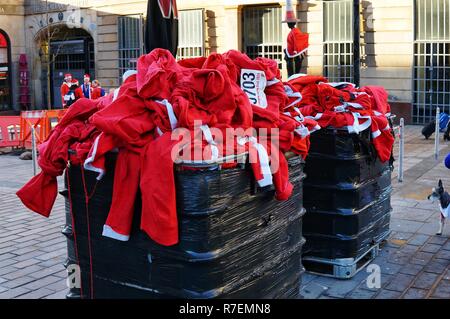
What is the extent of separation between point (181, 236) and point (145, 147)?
0.60m

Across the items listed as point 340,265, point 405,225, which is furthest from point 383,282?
point 405,225

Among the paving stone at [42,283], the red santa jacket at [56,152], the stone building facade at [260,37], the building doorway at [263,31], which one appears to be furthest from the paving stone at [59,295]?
the building doorway at [263,31]

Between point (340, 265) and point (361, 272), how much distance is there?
35cm

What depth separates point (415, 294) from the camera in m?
5.45

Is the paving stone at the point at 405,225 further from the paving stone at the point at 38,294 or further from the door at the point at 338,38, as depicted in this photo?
the door at the point at 338,38

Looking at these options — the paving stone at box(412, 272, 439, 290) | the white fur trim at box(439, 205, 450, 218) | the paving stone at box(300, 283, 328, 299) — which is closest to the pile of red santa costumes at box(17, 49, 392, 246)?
the paving stone at box(300, 283, 328, 299)

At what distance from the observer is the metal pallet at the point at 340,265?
586 centimetres

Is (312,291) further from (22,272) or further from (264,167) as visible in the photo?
(22,272)

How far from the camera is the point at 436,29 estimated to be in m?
20.2

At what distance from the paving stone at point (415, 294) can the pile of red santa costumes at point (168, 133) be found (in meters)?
1.68

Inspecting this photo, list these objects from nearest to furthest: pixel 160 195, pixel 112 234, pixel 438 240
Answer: pixel 160 195 < pixel 112 234 < pixel 438 240
